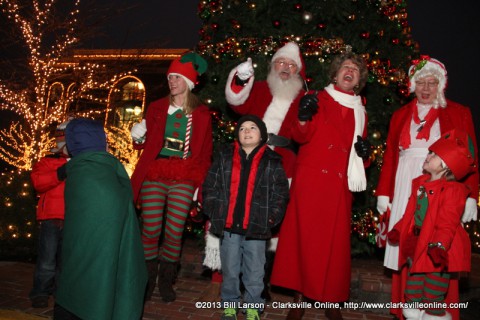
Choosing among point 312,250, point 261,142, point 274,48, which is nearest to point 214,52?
point 274,48

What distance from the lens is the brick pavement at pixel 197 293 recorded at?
3.97m

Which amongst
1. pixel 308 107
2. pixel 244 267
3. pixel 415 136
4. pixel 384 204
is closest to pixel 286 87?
pixel 308 107

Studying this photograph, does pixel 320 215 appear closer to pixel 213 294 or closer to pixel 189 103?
pixel 213 294

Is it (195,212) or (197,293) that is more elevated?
(195,212)

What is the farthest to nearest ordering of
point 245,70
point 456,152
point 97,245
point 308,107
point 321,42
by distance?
point 321,42, point 245,70, point 308,107, point 456,152, point 97,245

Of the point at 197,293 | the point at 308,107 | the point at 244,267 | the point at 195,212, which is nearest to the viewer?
the point at 308,107

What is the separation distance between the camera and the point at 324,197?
3.80m

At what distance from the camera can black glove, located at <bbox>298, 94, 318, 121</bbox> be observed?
11.8ft

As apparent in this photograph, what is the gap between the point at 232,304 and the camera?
355 centimetres

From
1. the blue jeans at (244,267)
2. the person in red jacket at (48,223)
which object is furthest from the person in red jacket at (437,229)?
the person in red jacket at (48,223)

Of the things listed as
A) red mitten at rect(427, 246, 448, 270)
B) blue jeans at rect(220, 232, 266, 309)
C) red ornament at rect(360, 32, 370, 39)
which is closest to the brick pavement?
blue jeans at rect(220, 232, 266, 309)

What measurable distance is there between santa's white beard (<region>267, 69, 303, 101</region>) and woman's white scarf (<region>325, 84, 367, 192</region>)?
405 mm

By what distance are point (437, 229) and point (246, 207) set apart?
63.5 inches

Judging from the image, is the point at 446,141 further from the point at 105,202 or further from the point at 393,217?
the point at 105,202
